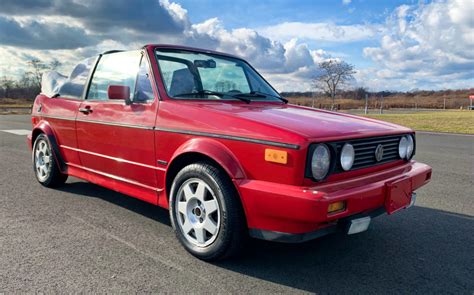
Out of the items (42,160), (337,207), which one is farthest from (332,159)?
(42,160)

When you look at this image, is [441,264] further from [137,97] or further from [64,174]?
[64,174]

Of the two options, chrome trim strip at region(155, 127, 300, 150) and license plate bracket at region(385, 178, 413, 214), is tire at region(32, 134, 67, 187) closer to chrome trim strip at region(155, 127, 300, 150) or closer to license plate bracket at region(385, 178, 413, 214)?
chrome trim strip at region(155, 127, 300, 150)

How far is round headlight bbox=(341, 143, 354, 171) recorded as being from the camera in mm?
2822

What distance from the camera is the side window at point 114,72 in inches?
155

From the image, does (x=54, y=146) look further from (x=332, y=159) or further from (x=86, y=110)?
(x=332, y=159)

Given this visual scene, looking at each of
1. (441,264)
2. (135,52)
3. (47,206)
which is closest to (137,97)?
(135,52)

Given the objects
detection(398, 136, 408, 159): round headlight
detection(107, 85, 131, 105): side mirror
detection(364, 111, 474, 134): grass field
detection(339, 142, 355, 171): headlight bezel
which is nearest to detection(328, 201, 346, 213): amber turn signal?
detection(339, 142, 355, 171): headlight bezel

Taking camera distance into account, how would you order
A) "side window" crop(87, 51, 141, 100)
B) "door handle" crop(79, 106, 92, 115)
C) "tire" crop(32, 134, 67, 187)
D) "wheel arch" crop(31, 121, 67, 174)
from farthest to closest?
"tire" crop(32, 134, 67, 187) < "wheel arch" crop(31, 121, 67, 174) < "door handle" crop(79, 106, 92, 115) < "side window" crop(87, 51, 141, 100)

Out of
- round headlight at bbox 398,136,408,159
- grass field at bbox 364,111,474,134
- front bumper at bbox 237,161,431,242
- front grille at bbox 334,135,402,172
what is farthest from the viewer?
grass field at bbox 364,111,474,134

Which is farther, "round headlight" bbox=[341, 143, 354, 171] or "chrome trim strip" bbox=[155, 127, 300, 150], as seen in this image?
"round headlight" bbox=[341, 143, 354, 171]

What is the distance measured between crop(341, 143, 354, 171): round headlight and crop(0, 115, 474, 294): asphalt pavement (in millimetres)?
795

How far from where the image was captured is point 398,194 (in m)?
3.05

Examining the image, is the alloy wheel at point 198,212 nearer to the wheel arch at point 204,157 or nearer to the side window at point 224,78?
the wheel arch at point 204,157

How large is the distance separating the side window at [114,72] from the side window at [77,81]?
8.6 inches
